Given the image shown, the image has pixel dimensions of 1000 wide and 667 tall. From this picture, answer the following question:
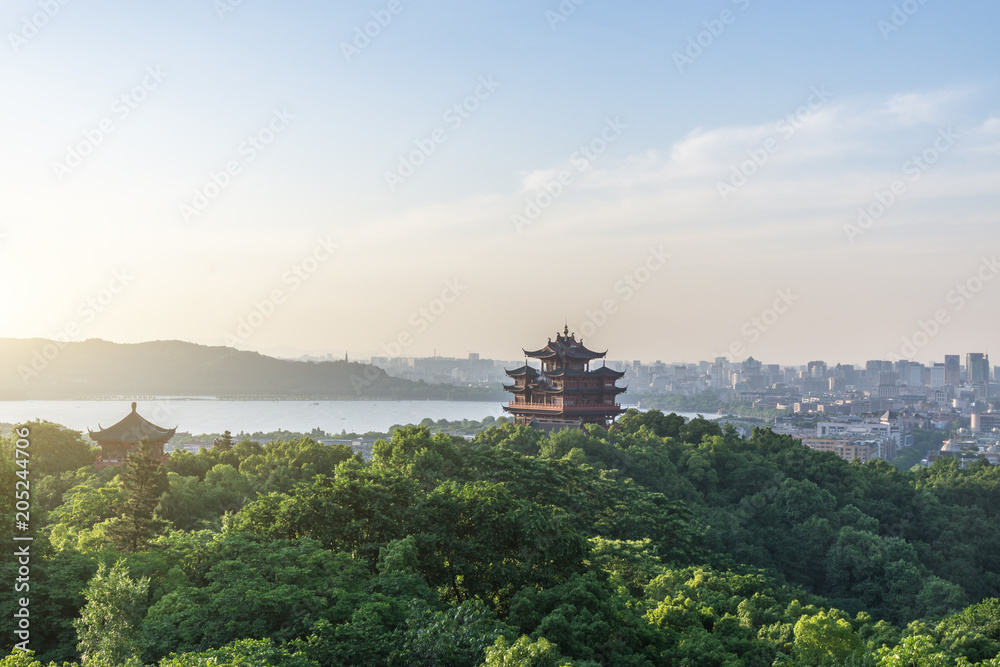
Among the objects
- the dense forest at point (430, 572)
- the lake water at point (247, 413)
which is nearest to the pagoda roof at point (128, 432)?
the dense forest at point (430, 572)

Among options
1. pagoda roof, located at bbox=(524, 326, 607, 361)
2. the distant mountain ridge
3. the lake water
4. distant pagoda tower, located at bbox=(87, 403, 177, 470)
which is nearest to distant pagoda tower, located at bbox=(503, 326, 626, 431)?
pagoda roof, located at bbox=(524, 326, 607, 361)

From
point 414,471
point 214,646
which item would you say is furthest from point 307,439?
point 214,646

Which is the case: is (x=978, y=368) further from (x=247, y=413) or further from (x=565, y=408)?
(x=565, y=408)

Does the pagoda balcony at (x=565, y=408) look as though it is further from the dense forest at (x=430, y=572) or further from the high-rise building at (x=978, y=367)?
the high-rise building at (x=978, y=367)

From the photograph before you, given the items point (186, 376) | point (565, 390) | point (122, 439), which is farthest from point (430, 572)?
point (186, 376)

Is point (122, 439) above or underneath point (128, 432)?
underneath

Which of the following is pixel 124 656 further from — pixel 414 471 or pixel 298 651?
pixel 414 471
